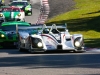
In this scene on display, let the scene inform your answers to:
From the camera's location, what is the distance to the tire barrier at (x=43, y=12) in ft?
130

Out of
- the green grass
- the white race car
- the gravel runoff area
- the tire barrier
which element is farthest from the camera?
the gravel runoff area

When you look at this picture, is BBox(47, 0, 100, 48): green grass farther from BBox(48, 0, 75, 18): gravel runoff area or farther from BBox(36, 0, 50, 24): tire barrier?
BBox(36, 0, 50, 24): tire barrier

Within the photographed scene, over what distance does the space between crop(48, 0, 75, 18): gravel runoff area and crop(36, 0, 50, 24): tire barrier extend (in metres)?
0.42

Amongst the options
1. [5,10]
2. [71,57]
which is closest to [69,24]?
[5,10]

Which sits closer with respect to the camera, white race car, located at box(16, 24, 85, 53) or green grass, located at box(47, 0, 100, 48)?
white race car, located at box(16, 24, 85, 53)

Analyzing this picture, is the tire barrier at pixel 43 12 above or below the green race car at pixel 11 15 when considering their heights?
below

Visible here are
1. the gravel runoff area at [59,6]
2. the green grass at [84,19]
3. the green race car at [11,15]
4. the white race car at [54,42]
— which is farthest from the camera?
the gravel runoff area at [59,6]

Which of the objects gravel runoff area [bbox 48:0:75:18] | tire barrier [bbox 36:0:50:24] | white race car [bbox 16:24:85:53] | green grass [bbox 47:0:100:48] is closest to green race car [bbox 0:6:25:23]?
tire barrier [bbox 36:0:50:24]

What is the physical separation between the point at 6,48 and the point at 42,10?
2582 cm

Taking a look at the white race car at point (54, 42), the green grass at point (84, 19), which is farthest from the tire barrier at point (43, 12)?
the white race car at point (54, 42)

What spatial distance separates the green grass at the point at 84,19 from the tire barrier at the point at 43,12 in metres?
1.02

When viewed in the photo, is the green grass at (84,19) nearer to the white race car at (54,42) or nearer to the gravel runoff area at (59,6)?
the gravel runoff area at (59,6)

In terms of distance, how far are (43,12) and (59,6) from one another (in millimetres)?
2801

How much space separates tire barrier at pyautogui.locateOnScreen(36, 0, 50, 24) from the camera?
39.7m
